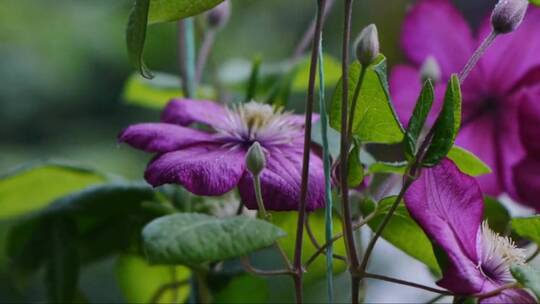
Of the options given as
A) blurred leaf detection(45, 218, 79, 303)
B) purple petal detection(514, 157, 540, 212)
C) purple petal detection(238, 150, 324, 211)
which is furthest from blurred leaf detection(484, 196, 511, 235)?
blurred leaf detection(45, 218, 79, 303)

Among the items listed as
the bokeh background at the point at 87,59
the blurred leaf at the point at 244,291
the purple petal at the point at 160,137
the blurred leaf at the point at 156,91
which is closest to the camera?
the purple petal at the point at 160,137

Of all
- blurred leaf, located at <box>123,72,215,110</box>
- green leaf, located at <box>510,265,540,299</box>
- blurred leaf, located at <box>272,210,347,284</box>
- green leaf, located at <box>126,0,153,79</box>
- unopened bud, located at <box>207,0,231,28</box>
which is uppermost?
green leaf, located at <box>126,0,153,79</box>

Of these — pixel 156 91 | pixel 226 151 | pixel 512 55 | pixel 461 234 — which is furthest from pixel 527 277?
pixel 156 91

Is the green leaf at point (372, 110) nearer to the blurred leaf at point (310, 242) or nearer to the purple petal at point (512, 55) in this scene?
the blurred leaf at point (310, 242)

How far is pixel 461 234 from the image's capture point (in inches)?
15.2

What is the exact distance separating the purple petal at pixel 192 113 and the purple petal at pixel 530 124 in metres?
0.16

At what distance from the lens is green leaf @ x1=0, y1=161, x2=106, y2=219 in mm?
587

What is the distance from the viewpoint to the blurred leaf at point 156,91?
0.69 metres

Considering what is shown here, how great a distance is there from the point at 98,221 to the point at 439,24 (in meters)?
0.26

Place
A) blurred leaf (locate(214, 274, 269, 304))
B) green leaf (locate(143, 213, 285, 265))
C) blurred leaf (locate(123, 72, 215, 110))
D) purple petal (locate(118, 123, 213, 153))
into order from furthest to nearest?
blurred leaf (locate(123, 72, 215, 110)), blurred leaf (locate(214, 274, 269, 304)), purple petal (locate(118, 123, 213, 153)), green leaf (locate(143, 213, 285, 265))

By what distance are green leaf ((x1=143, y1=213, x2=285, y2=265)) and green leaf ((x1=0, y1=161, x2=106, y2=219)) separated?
26 cm

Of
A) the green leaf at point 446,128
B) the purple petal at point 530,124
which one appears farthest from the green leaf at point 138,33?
the purple petal at point 530,124

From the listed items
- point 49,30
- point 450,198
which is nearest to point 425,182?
point 450,198

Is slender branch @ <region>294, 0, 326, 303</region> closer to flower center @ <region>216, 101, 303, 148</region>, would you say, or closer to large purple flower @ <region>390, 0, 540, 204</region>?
flower center @ <region>216, 101, 303, 148</region>
